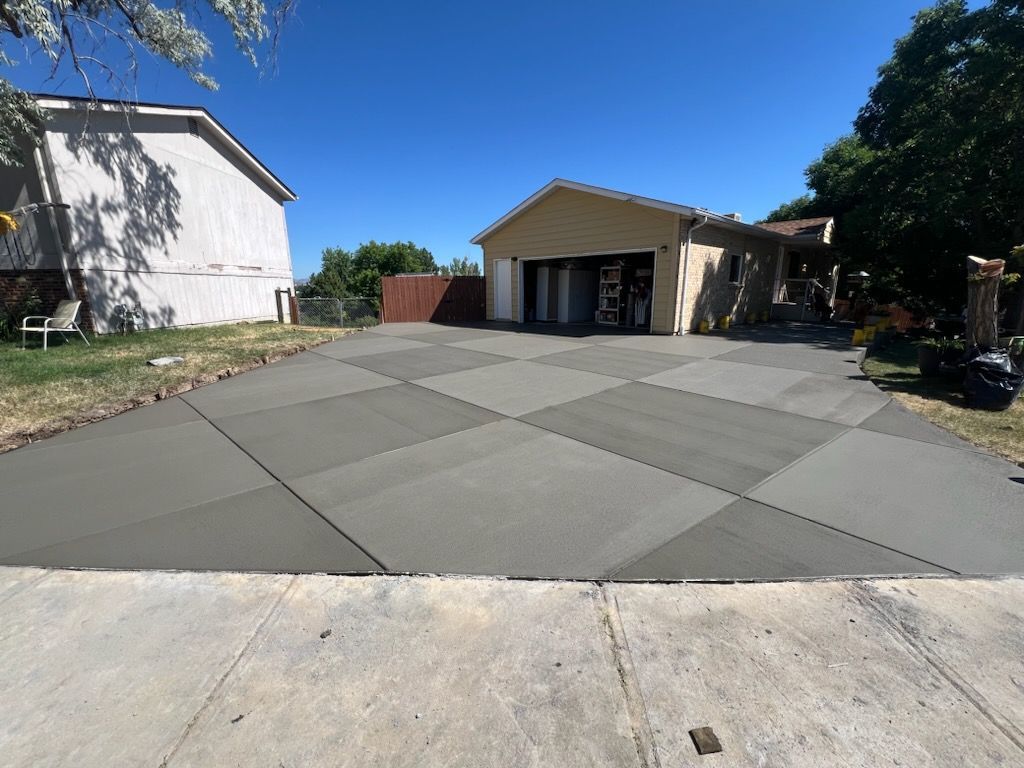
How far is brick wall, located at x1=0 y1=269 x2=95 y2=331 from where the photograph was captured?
10.2 m

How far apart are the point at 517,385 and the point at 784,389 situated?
400 centimetres

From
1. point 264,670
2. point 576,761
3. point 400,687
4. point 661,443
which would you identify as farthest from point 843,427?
point 264,670

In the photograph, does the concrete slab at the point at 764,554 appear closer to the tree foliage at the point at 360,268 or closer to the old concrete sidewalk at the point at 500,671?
the old concrete sidewalk at the point at 500,671

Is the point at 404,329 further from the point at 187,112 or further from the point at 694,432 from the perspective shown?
the point at 694,432

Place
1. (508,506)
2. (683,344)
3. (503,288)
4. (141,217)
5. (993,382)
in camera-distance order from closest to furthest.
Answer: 1. (508,506)
2. (993,382)
3. (683,344)
4. (141,217)
5. (503,288)

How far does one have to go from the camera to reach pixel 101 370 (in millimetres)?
7184

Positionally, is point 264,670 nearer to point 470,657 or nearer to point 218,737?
point 218,737

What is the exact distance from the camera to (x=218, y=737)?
1.59m

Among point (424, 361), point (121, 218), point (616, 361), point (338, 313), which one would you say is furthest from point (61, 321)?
point (616, 361)

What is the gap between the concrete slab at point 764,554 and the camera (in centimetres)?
252

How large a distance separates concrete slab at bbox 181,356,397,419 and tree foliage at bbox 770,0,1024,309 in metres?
14.8

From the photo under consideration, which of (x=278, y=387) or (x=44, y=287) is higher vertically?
(x=44, y=287)

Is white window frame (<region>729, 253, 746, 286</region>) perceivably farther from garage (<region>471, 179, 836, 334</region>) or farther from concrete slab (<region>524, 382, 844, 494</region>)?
concrete slab (<region>524, 382, 844, 494</region>)

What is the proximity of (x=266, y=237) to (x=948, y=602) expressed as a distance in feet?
64.6
